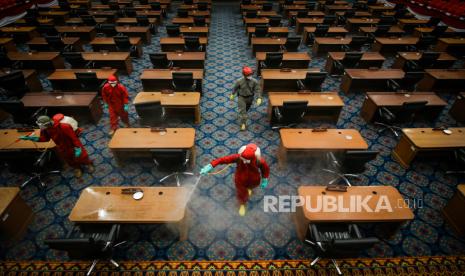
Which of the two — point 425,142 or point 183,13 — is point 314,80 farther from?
point 183,13

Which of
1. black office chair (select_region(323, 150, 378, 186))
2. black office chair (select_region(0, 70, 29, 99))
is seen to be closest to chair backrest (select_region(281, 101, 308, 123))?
black office chair (select_region(323, 150, 378, 186))

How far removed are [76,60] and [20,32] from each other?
5.17m

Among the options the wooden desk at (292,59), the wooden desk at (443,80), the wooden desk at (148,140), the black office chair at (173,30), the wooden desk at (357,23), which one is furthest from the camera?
the wooden desk at (357,23)

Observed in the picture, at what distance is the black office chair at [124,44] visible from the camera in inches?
336

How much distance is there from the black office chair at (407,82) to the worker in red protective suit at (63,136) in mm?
7820

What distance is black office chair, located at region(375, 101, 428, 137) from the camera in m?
5.47

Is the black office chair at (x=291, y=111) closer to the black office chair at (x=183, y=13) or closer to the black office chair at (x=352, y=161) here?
the black office chair at (x=352, y=161)

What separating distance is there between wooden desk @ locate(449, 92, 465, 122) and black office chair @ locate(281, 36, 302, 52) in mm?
4874

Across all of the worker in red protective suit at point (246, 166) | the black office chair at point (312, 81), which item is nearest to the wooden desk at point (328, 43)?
the black office chair at point (312, 81)

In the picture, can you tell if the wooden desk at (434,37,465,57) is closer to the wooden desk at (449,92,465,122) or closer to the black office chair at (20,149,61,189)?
the wooden desk at (449,92,465,122)

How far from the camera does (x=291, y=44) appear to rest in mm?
8898

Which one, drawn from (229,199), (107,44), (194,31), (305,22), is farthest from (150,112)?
(305,22)

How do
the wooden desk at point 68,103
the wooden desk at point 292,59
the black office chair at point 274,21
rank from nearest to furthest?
the wooden desk at point 68,103 → the wooden desk at point 292,59 → the black office chair at point 274,21

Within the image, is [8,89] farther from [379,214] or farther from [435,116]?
[435,116]
